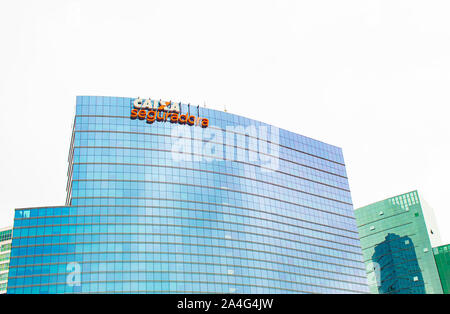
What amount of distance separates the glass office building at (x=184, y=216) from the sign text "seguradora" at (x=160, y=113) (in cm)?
31

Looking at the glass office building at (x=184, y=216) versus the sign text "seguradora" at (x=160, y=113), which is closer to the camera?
the glass office building at (x=184, y=216)

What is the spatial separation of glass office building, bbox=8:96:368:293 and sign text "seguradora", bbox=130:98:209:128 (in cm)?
31

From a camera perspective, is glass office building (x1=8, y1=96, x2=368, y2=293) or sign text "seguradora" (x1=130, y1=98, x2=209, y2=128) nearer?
glass office building (x1=8, y1=96, x2=368, y2=293)

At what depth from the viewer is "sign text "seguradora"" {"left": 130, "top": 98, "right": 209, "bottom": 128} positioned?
139512 millimetres

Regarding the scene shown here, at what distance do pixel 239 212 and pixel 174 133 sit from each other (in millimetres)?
27239

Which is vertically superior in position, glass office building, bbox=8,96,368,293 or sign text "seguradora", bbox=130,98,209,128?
sign text "seguradora", bbox=130,98,209,128

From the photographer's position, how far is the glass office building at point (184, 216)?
120m

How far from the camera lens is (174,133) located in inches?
5576

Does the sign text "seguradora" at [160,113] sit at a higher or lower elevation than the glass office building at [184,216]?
higher

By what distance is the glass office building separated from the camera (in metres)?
120

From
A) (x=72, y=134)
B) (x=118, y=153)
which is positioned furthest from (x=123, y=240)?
(x=72, y=134)

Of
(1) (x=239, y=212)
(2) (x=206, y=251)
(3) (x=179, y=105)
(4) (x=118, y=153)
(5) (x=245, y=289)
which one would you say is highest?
(3) (x=179, y=105)
